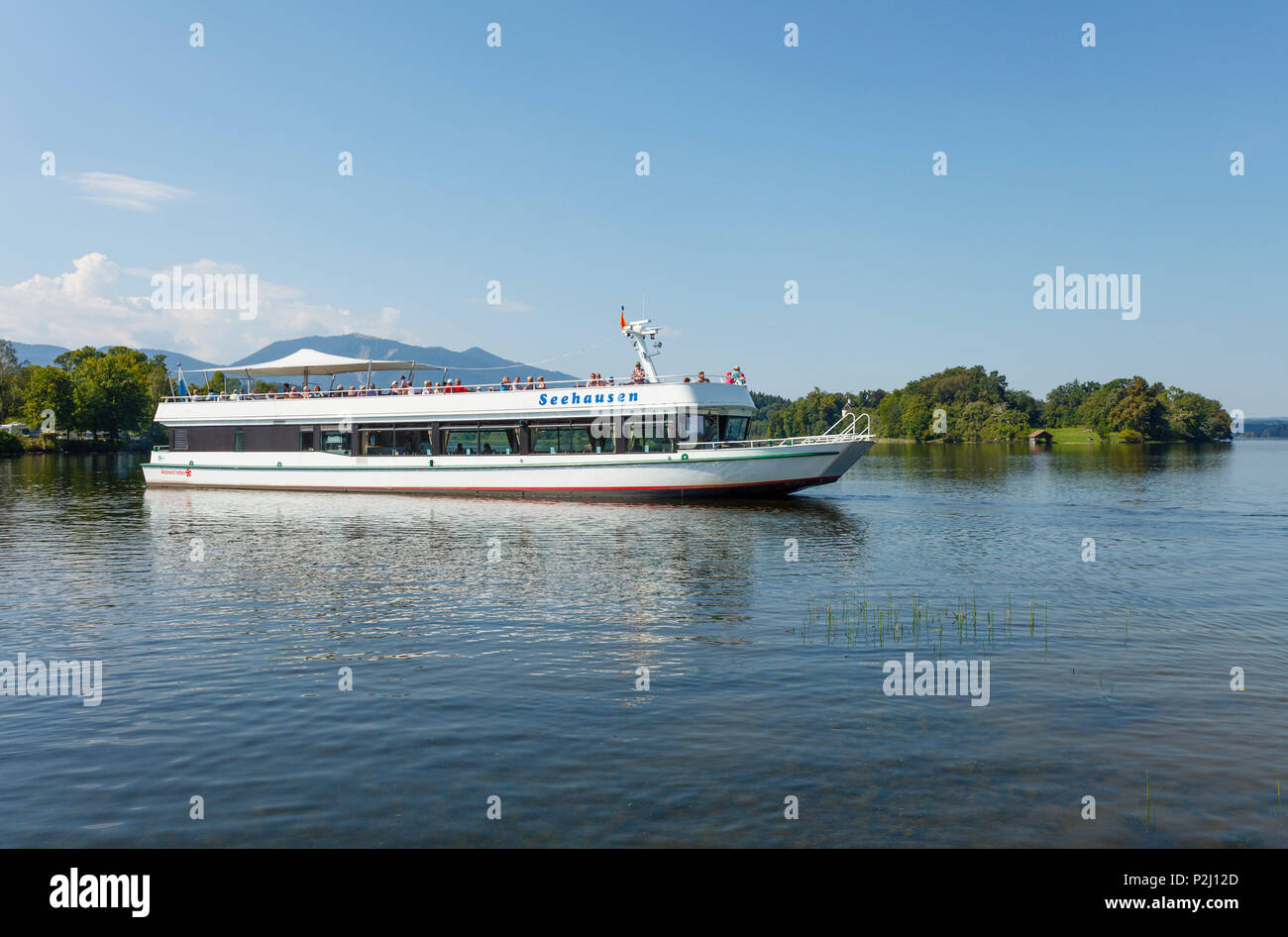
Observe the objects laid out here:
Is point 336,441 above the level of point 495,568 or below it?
above

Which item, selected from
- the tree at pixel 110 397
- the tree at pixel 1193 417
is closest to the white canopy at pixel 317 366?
the tree at pixel 110 397

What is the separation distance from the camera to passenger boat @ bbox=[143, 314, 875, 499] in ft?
128

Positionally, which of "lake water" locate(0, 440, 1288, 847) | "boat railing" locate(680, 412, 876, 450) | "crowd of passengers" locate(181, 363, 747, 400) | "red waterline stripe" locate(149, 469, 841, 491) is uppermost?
"crowd of passengers" locate(181, 363, 747, 400)

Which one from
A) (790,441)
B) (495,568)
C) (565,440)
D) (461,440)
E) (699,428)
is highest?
(699,428)

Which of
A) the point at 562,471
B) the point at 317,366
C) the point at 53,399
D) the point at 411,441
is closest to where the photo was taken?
the point at 562,471

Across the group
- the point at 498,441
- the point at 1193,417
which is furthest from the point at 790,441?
the point at 1193,417

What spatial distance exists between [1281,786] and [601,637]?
9.60 metres

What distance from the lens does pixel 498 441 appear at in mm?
43844

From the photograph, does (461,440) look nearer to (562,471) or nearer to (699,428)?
(562,471)

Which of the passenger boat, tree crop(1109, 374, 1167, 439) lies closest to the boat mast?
the passenger boat

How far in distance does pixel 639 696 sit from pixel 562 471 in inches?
1187

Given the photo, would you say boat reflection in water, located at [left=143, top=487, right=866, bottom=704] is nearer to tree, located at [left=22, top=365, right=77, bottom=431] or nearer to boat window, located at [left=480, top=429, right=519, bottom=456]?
boat window, located at [left=480, top=429, right=519, bottom=456]

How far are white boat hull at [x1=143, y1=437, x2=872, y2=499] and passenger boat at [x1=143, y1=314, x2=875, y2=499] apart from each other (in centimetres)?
6
